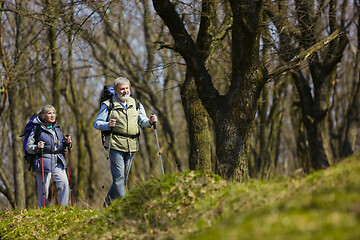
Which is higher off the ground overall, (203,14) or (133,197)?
(203,14)

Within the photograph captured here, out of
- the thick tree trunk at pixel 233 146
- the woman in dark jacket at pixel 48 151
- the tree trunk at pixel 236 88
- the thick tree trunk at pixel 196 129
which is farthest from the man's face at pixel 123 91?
the thick tree trunk at pixel 196 129

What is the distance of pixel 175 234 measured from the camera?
4656mm

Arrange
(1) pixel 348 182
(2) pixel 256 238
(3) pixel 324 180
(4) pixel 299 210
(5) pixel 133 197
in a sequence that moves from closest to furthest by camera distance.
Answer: (2) pixel 256 238, (4) pixel 299 210, (1) pixel 348 182, (3) pixel 324 180, (5) pixel 133 197

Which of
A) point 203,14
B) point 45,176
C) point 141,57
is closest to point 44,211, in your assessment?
point 45,176

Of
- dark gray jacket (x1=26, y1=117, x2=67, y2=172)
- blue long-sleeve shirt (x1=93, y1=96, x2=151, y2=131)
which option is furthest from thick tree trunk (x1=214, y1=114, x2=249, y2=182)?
dark gray jacket (x1=26, y1=117, x2=67, y2=172)

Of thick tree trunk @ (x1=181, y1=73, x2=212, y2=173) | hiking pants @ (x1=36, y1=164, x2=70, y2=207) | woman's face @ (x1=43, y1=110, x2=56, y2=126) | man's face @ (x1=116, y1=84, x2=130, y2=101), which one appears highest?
man's face @ (x1=116, y1=84, x2=130, y2=101)

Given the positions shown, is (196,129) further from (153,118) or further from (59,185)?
(59,185)

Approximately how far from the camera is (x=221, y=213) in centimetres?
459

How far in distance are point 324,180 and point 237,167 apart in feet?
10.8

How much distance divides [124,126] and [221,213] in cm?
347

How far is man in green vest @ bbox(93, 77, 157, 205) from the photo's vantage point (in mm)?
7545

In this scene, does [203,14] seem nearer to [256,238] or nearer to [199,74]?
[199,74]

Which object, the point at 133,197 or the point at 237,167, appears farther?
the point at 237,167

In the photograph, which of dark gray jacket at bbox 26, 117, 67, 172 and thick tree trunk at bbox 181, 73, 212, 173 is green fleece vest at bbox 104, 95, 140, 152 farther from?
thick tree trunk at bbox 181, 73, 212, 173
